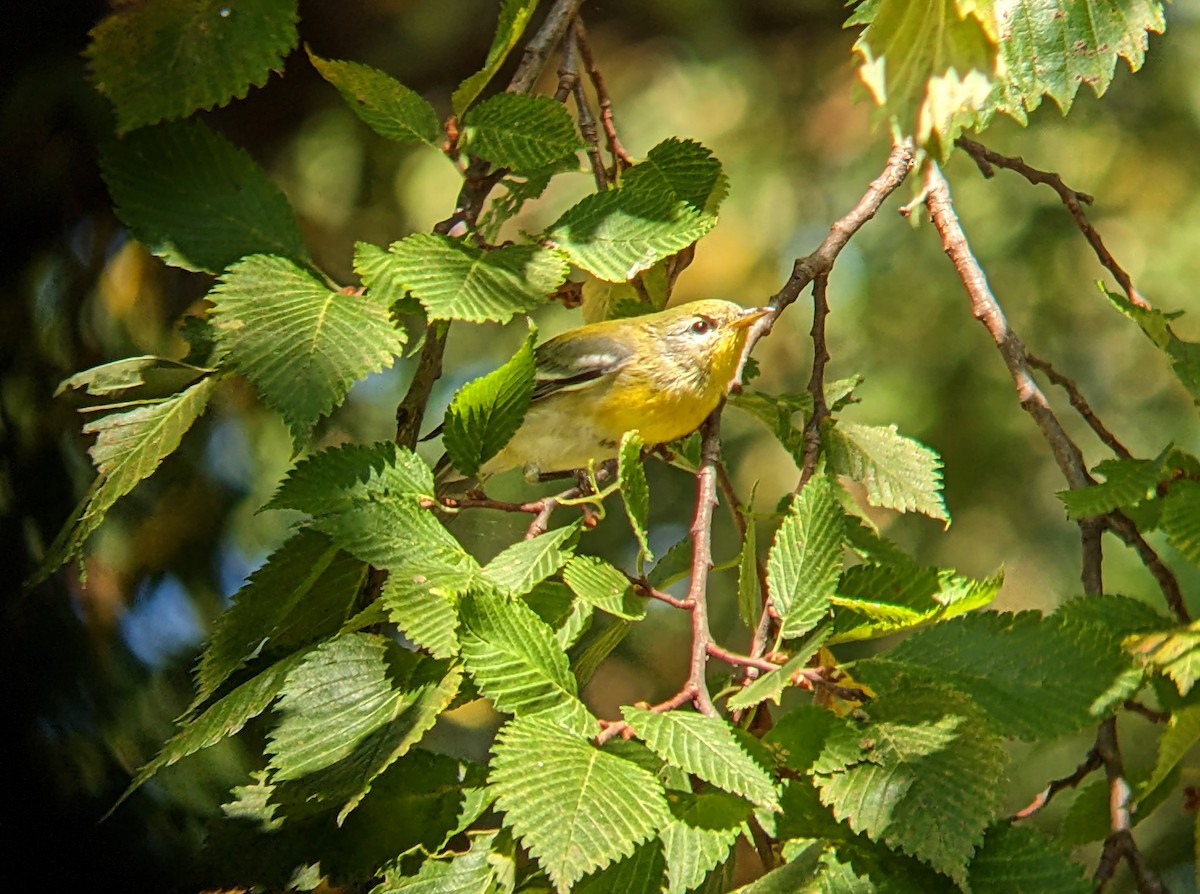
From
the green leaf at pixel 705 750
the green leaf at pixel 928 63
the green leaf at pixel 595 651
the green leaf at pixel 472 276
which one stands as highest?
the green leaf at pixel 928 63

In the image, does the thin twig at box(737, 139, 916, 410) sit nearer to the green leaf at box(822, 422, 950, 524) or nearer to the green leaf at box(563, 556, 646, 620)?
the green leaf at box(822, 422, 950, 524)

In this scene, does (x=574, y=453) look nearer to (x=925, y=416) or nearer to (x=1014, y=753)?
(x=925, y=416)

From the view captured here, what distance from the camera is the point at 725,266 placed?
2631 millimetres

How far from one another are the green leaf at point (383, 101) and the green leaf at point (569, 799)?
2.08ft

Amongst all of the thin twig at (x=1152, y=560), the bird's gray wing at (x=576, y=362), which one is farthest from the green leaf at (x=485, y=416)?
the bird's gray wing at (x=576, y=362)

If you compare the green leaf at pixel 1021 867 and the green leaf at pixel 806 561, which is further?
the green leaf at pixel 806 561

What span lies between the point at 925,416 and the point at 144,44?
1.86 meters

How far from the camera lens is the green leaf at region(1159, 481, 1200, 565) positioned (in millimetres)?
999

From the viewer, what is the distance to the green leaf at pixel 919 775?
0.80m

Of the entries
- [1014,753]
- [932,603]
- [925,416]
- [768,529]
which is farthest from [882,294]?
[932,603]

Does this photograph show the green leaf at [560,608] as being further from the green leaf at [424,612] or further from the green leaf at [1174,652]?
the green leaf at [1174,652]

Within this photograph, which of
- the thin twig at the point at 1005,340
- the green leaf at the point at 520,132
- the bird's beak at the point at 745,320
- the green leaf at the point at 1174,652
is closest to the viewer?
the green leaf at the point at 1174,652

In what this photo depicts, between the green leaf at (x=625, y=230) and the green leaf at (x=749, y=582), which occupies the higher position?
the green leaf at (x=625, y=230)

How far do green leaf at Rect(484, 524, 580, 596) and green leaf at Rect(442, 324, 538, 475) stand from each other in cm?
11
